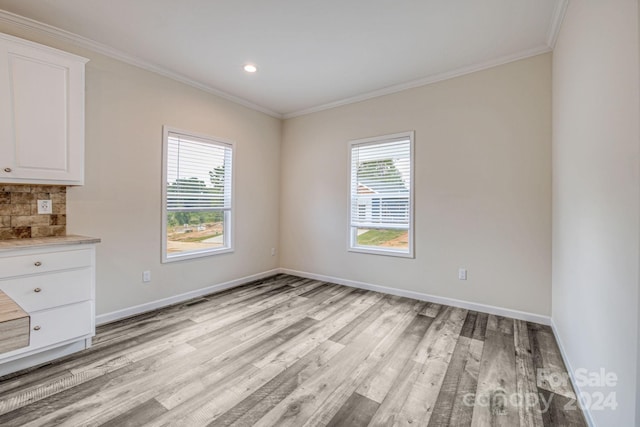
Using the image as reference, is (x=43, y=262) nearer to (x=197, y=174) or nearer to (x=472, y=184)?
(x=197, y=174)

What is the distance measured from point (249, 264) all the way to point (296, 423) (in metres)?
3.03

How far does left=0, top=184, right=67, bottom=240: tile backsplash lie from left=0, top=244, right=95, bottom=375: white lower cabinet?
1.77 ft

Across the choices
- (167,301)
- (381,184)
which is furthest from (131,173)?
(381,184)

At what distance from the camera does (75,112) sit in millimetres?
2410

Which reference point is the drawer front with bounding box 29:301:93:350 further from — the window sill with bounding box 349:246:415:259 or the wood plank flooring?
the window sill with bounding box 349:246:415:259

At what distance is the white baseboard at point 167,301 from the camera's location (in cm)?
290

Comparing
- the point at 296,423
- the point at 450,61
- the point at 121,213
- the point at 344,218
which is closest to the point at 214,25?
the point at 121,213

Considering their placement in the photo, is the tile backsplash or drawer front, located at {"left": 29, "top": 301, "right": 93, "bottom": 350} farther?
the tile backsplash

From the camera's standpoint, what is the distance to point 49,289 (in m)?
2.17

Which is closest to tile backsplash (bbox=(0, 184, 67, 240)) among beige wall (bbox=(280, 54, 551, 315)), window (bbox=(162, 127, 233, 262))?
window (bbox=(162, 127, 233, 262))

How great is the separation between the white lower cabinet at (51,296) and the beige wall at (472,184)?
9.77 feet

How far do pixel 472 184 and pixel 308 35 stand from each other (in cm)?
234

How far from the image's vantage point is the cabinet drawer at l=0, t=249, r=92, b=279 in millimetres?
1999

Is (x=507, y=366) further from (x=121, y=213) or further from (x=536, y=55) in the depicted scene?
(x=121, y=213)
